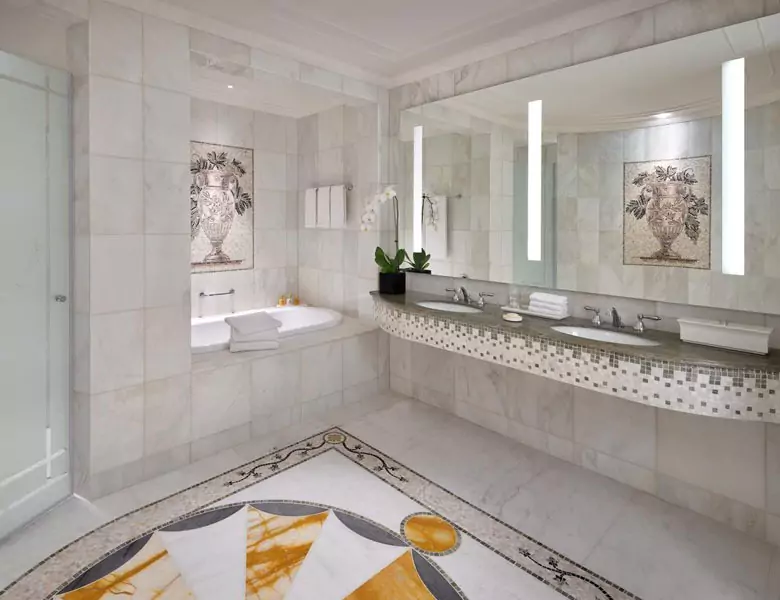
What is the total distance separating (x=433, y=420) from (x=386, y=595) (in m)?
1.65

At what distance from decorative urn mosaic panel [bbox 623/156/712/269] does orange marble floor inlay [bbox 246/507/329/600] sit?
6.65 ft

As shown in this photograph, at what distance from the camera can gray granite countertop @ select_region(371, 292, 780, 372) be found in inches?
72.2

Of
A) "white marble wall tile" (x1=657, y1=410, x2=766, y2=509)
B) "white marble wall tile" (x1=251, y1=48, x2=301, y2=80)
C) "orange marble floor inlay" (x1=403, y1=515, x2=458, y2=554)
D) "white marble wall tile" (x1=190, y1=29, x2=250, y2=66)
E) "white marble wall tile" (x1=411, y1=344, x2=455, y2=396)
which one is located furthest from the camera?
"white marble wall tile" (x1=411, y1=344, x2=455, y2=396)

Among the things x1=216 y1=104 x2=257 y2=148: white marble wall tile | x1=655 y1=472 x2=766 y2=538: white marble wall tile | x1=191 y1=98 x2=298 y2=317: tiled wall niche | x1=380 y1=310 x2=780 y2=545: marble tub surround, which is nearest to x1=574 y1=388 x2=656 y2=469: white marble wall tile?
x1=380 y1=310 x2=780 y2=545: marble tub surround

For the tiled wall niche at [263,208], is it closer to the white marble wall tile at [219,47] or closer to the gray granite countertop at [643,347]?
the white marble wall tile at [219,47]

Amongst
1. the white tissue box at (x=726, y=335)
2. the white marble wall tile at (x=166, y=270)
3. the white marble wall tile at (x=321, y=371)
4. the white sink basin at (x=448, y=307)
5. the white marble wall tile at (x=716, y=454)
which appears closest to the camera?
the white tissue box at (x=726, y=335)

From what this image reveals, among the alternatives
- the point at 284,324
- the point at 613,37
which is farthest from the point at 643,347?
the point at 284,324

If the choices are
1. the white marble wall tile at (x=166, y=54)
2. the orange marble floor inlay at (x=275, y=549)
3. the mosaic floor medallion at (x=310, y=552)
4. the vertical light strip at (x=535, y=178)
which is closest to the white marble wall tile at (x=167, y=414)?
the mosaic floor medallion at (x=310, y=552)

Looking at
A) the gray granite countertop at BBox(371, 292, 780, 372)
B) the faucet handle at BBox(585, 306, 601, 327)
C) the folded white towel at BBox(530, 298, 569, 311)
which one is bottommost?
the gray granite countertop at BBox(371, 292, 780, 372)

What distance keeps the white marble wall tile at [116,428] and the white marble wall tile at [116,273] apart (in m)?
0.44

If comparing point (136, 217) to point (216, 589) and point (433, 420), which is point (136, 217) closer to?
point (216, 589)

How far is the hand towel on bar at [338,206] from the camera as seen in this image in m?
3.93

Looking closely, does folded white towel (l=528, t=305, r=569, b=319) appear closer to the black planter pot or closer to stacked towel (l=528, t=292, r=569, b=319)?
stacked towel (l=528, t=292, r=569, b=319)

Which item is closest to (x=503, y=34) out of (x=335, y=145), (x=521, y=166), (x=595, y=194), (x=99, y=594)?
(x=521, y=166)
